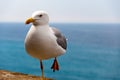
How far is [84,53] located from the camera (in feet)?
4.97

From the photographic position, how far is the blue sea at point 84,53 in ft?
4.90

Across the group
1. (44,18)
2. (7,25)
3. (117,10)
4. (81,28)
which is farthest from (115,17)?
(44,18)

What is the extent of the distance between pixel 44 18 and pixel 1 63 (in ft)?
2.47

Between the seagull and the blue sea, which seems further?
the blue sea

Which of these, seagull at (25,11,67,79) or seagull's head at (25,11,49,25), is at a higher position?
seagull's head at (25,11,49,25)

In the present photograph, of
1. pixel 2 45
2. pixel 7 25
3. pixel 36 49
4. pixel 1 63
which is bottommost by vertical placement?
pixel 36 49

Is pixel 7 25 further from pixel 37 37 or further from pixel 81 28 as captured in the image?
pixel 37 37

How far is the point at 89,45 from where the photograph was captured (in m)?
1.53

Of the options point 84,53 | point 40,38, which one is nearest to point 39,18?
point 40,38

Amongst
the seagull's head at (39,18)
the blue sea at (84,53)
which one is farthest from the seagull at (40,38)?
the blue sea at (84,53)

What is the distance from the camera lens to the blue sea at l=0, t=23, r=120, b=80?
1.49 m

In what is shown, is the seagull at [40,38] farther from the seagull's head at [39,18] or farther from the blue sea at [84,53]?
the blue sea at [84,53]

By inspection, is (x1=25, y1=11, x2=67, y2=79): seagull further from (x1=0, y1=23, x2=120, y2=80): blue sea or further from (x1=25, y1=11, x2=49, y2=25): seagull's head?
(x1=0, y1=23, x2=120, y2=80): blue sea

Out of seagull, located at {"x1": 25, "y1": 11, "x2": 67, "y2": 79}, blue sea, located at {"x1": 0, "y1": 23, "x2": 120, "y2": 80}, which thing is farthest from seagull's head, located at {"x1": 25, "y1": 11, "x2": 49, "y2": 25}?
blue sea, located at {"x1": 0, "y1": 23, "x2": 120, "y2": 80}
